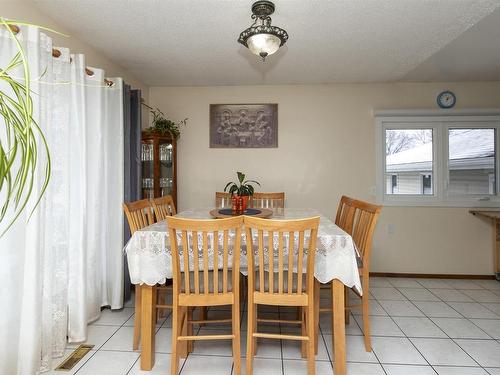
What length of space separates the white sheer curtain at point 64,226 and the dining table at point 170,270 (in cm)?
58

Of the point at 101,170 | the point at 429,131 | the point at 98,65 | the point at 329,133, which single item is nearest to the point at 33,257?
the point at 101,170

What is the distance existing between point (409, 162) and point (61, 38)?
383cm

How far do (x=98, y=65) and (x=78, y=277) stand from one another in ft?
6.32

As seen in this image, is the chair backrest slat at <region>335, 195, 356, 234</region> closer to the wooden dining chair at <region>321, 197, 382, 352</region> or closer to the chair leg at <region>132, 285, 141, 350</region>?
the wooden dining chair at <region>321, 197, 382, 352</region>

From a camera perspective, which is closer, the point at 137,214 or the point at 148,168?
the point at 137,214

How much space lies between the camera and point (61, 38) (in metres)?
2.39

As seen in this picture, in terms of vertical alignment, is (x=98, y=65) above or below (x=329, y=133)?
above

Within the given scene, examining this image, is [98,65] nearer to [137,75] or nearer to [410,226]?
[137,75]

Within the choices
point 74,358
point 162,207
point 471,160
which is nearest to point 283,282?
point 162,207

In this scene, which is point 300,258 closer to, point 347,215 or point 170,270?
point 170,270

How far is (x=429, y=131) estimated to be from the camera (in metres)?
3.65

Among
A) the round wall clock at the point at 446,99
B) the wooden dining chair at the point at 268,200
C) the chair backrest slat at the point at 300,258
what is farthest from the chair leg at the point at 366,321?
the round wall clock at the point at 446,99

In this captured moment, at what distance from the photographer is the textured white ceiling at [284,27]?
6.81 feet

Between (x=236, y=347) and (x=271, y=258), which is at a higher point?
(x=271, y=258)
